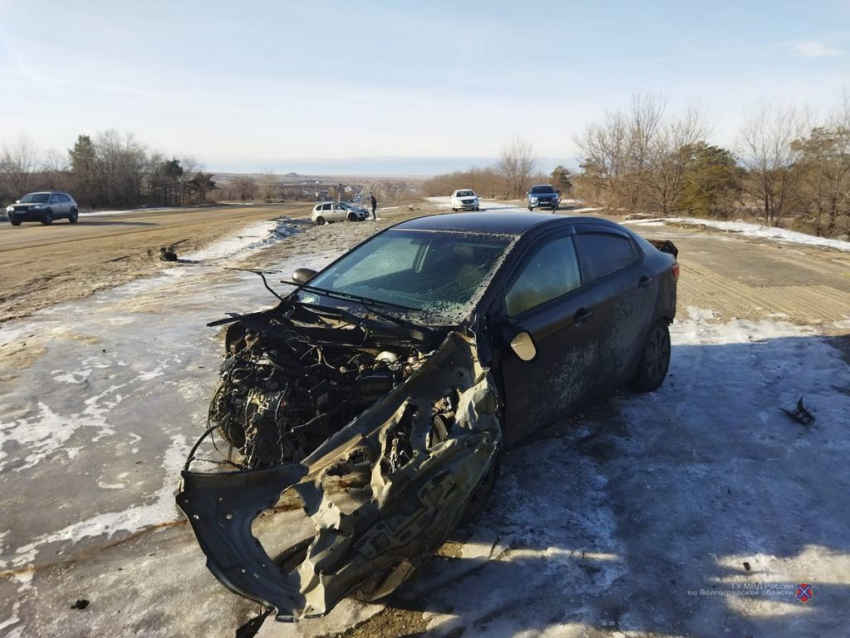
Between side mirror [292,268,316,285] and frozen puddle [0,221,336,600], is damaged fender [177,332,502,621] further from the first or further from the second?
side mirror [292,268,316,285]

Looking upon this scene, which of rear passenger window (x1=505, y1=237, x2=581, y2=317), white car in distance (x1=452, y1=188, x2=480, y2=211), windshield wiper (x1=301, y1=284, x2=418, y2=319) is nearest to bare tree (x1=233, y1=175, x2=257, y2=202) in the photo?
white car in distance (x1=452, y1=188, x2=480, y2=211)

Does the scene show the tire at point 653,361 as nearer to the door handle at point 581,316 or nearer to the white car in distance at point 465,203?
the door handle at point 581,316

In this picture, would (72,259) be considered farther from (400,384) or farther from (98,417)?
(400,384)

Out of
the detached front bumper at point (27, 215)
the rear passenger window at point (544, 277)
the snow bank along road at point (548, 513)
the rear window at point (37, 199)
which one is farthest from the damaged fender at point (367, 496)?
the rear window at point (37, 199)

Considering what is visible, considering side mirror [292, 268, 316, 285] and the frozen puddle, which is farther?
side mirror [292, 268, 316, 285]

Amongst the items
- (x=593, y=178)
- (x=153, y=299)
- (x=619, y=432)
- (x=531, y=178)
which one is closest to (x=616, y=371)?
(x=619, y=432)

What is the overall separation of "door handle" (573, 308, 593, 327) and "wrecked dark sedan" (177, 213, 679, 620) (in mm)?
22

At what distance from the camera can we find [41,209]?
26.6 meters

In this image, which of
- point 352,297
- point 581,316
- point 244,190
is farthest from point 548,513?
point 244,190

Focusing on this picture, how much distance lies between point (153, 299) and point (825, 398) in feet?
30.2

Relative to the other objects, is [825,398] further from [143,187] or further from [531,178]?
[531,178]

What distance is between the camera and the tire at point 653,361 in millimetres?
4859

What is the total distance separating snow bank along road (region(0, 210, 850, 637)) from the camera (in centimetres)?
252

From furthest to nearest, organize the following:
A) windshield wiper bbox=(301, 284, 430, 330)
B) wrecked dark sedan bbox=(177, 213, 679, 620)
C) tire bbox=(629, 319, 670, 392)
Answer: tire bbox=(629, 319, 670, 392), windshield wiper bbox=(301, 284, 430, 330), wrecked dark sedan bbox=(177, 213, 679, 620)
